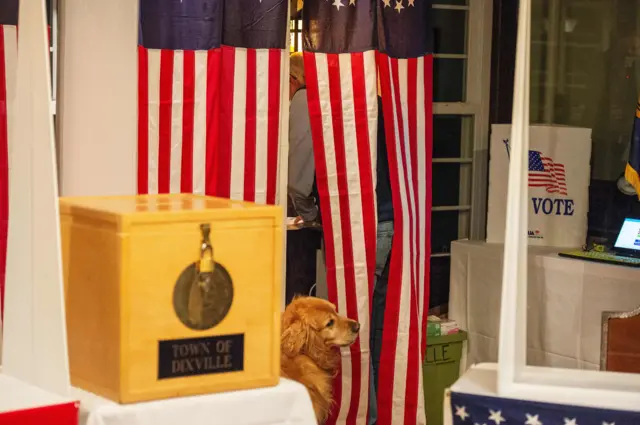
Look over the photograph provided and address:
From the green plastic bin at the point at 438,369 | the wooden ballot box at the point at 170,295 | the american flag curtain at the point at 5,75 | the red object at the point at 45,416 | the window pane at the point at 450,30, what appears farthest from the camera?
the window pane at the point at 450,30

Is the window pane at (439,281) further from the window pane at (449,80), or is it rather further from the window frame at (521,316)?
the window frame at (521,316)

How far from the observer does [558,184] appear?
4871 mm

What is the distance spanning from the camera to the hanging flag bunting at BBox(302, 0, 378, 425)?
14.0 ft

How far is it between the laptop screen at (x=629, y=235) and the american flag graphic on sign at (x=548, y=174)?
1.14 feet

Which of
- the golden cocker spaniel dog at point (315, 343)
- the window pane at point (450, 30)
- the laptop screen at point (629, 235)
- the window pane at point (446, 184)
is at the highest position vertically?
the window pane at point (450, 30)

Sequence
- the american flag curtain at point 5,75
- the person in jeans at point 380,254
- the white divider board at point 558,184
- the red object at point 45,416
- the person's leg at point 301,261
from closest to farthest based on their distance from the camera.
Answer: the red object at point 45,416
the american flag curtain at point 5,75
the person in jeans at point 380,254
the white divider board at point 558,184
the person's leg at point 301,261

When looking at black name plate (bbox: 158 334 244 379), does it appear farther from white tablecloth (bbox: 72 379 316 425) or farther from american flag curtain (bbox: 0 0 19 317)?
american flag curtain (bbox: 0 0 19 317)

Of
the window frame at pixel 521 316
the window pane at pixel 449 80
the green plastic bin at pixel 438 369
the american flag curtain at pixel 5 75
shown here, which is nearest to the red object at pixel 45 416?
the window frame at pixel 521 316

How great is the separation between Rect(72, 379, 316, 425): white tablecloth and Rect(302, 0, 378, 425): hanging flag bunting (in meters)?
2.00

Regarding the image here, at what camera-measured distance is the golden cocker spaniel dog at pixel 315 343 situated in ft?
12.3

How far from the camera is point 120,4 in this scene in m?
3.80

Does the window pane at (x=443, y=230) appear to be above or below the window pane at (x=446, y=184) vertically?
below

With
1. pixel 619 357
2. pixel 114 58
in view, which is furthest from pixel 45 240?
pixel 619 357

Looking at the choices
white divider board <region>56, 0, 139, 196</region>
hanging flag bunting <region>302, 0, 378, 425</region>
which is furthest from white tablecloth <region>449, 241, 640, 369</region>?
white divider board <region>56, 0, 139, 196</region>
